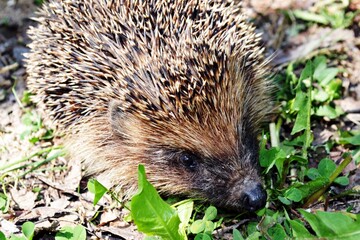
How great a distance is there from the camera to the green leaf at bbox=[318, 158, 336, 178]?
11.6ft

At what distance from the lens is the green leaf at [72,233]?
3.27 meters

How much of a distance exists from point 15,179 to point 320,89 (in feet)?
7.15

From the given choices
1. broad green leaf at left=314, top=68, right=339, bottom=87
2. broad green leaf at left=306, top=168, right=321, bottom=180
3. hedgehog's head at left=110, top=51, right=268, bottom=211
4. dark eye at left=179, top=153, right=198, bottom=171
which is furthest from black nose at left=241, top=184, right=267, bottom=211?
broad green leaf at left=314, top=68, right=339, bottom=87

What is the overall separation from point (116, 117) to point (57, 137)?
88 centimetres

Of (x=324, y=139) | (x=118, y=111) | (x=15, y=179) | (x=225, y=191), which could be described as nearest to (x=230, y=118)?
(x=225, y=191)

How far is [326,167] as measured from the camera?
11.6ft

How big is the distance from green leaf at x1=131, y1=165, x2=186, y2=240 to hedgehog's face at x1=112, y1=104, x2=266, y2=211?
379 millimetres

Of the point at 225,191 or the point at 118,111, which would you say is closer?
the point at 225,191

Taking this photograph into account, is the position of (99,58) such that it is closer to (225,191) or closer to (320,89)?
(225,191)

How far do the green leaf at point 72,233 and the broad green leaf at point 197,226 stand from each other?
603 mm

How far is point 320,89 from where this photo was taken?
13.7ft

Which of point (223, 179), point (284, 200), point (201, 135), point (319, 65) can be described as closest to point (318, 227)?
point (284, 200)

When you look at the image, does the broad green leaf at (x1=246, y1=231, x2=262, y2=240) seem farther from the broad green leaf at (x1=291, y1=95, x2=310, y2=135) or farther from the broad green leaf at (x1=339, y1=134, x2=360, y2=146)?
the broad green leaf at (x1=339, y1=134, x2=360, y2=146)

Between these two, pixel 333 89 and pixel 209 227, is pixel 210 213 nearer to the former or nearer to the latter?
pixel 209 227
